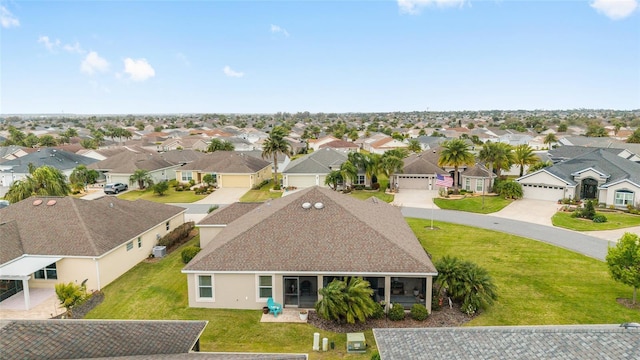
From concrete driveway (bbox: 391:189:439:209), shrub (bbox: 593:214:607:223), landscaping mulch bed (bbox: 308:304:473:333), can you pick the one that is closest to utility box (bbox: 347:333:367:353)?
landscaping mulch bed (bbox: 308:304:473:333)

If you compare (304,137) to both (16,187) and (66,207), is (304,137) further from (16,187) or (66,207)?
(66,207)

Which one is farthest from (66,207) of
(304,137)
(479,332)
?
(304,137)

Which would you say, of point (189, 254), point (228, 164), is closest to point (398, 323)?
point (189, 254)

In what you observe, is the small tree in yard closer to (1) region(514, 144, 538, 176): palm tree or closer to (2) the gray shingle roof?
(2) the gray shingle roof

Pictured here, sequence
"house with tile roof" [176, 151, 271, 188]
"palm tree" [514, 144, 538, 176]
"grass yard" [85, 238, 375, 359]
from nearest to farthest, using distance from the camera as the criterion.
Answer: "grass yard" [85, 238, 375, 359] → "palm tree" [514, 144, 538, 176] → "house with tile roof" [176, 151, 271, 188]

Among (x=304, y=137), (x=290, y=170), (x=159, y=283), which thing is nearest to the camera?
(x=159, y=283)

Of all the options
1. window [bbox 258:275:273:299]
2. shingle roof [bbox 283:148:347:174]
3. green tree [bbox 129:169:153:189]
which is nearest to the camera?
window [bbox 258:275:273:299]

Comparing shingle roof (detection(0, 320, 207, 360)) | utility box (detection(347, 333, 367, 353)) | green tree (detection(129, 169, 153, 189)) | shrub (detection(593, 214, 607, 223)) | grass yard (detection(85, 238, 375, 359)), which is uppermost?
shingle roof (detection(0, 320, 207, 360))

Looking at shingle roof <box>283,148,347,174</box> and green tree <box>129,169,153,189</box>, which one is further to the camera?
shingle roof <box>283,148,347,174</box>
